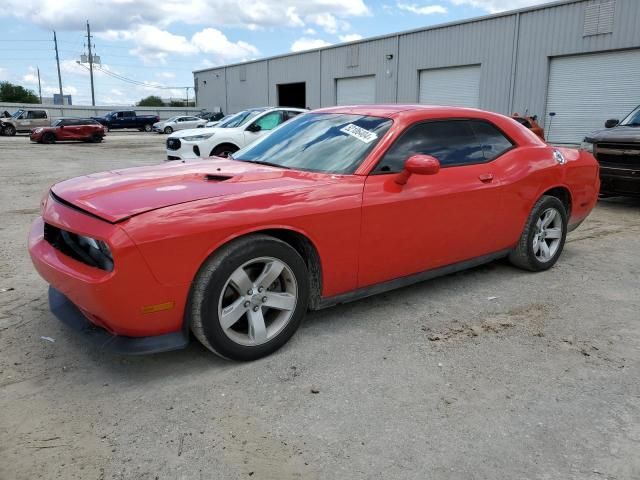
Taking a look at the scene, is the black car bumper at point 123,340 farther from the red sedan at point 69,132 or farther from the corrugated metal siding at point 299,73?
the corrugated metal siding at point 299,73

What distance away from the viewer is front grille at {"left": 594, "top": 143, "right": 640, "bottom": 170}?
26.7 feet

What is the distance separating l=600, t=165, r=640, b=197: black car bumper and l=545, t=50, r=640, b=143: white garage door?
9.61 metres

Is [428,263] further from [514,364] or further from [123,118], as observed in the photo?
[123,118]

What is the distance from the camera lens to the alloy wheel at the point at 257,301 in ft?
9.98

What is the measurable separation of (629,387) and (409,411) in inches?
50.8

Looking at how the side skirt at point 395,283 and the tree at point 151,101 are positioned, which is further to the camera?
the tree at point 151,101

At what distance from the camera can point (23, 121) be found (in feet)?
111

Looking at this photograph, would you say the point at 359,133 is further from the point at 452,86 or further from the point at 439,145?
the point at 452,86

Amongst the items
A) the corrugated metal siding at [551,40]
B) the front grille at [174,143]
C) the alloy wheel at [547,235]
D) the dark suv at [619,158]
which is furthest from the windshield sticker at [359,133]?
the corrugated metal siding at [551,40]

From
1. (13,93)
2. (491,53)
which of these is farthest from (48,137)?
(13,93)

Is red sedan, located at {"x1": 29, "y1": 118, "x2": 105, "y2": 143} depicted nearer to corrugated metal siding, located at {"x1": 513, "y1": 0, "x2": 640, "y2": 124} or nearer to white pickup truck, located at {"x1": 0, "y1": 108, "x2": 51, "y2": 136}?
white pickup truck, located at {"x1": 0, "y1": 108, "x2": 51, "y2": 136}

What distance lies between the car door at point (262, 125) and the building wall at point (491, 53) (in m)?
11.2

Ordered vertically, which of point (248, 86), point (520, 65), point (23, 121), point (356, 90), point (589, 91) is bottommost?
point (23, 121)

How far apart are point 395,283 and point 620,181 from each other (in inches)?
246
